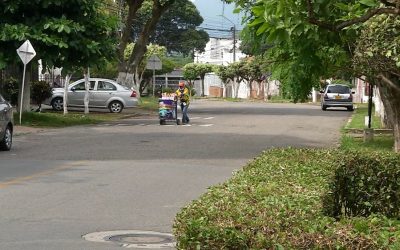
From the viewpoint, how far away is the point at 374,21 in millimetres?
7738

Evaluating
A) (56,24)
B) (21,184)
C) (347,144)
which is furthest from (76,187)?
(56,24)

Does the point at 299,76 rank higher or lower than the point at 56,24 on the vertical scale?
lower

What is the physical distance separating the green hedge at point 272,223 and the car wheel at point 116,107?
96.1 feet

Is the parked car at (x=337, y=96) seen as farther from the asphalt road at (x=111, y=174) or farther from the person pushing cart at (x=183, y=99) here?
the asphalt road at (x=111, y=174)

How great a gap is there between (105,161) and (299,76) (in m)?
4.54

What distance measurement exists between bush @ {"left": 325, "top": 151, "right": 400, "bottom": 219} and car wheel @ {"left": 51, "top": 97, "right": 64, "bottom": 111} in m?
30.5

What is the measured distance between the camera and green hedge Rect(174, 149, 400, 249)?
4.64 m

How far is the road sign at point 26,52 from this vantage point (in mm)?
23766

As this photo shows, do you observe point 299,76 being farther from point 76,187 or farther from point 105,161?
point 76,187

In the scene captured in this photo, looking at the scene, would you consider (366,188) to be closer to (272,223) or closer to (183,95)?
(272,223)

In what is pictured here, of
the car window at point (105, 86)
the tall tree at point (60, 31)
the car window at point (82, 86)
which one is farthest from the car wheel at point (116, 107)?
the tall tree at point (60, 31)

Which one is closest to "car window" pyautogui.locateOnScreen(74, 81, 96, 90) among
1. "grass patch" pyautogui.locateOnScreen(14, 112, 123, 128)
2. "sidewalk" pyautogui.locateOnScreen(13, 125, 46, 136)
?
"grass patch" pyautogui.locateOnScreen(14, 112, 123, 128)

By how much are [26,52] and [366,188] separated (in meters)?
18.8

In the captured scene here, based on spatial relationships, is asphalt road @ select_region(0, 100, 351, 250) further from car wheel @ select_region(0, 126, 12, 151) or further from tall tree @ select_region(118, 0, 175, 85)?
tall tree @ select_region(118, 0, 175, 85)
